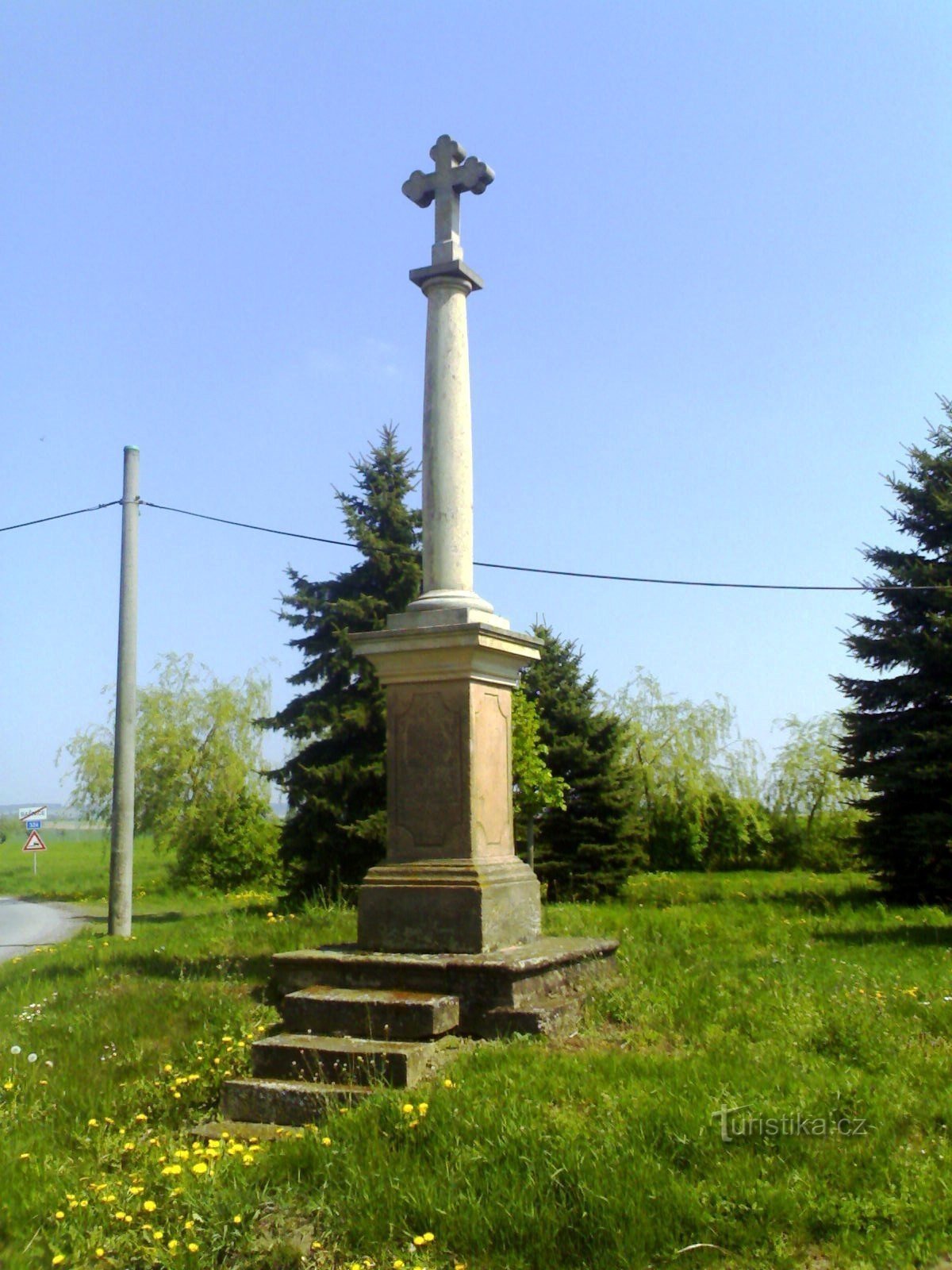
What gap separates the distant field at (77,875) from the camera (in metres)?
30.1

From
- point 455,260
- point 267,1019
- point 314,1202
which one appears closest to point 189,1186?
point 314,1202

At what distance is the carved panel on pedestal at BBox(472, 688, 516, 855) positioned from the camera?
691 centimetres

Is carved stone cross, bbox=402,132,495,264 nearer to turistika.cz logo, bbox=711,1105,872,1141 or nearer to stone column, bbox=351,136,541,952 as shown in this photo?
stone column, bbox=351,136,541,952

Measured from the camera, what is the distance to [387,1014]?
586cm

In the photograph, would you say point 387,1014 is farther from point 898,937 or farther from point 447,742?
point 898,937

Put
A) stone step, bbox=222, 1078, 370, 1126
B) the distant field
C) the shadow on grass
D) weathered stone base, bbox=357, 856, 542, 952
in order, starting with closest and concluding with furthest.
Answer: stone step, bbox=222, 1078, 370, 1126 < weathered stone base, bbox=357, 856, 542, 952 < the shadow on grass < the distant field

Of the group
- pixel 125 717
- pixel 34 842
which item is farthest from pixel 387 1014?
pixel 34 842

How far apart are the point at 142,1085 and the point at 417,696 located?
8.78ft

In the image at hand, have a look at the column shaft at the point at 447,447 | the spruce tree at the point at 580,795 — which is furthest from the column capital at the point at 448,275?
the spruce tree at the point at 580,795

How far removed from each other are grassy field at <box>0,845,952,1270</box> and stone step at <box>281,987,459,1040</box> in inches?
16.4

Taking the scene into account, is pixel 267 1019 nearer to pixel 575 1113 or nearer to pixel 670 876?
pixel 575 1113

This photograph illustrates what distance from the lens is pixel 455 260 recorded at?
7777mm

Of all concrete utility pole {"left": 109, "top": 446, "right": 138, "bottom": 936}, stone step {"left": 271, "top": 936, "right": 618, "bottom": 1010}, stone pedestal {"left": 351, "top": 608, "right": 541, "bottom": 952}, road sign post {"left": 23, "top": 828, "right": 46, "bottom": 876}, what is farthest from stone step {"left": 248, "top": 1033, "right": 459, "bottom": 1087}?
road sign post {"left": 23, "top": 828, "right": 46, "bottom": 876}

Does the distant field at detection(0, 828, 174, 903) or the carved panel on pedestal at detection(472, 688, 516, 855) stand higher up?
the carved panel on pedestal at detection(472, 688, 516, 855)
